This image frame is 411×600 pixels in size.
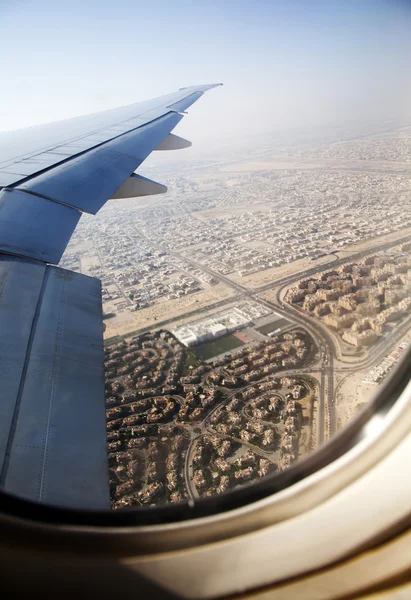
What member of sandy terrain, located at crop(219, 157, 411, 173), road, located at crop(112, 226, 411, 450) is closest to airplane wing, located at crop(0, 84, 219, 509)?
road, located at crop(112, 226, 411, 450)

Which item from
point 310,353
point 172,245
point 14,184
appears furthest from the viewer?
point 172,245

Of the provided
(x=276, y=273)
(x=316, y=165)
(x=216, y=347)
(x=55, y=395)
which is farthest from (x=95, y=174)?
(x=316, y=165)

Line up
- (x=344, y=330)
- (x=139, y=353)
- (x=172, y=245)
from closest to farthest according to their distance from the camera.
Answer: (x=344, y=330)
(x=139, y=353)
(x=172, y=245)

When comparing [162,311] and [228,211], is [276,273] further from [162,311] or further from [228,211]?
[228,211]

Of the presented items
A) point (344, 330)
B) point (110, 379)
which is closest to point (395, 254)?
point (344, 330)

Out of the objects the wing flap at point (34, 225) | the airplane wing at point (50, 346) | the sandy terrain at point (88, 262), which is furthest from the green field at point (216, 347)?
the sandy terrain at point (88, 262)

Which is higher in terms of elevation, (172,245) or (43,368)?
(43,368)

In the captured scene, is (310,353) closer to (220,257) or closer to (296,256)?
(296,256)

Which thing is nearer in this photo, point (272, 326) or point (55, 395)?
point (55, 395)

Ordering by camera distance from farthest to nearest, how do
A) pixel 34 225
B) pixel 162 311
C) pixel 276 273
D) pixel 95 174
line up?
1. pixel 276 273
2. pixel 162 311
3. pixel 95 174
4. pixel 34 225
